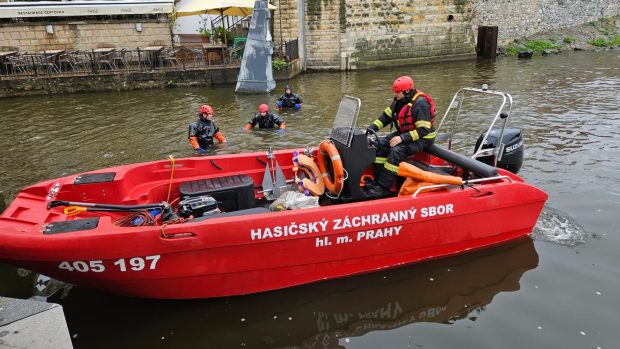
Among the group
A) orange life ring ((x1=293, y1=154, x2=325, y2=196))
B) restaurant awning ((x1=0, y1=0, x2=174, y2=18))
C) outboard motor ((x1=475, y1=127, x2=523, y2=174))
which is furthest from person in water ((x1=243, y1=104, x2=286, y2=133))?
restaurant awning ((x1=0, y1=0, x2=174, y2=18))

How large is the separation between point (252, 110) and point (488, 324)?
33.5 ft

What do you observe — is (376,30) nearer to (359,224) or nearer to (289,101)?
(289,101)

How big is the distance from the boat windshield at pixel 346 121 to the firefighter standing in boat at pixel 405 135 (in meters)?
0.51

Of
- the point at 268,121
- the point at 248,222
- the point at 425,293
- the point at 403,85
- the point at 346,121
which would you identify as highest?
the point at 403,85

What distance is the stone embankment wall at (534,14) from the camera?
2491 centimetres

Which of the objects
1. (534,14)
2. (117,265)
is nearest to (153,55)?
(117,265)

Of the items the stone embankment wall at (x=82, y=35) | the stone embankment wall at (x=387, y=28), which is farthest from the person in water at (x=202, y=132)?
the stone embankment wall at (x=387, y=28)

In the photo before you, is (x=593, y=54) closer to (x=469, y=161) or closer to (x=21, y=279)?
(x=469, y=161)

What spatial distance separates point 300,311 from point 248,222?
1.07 m

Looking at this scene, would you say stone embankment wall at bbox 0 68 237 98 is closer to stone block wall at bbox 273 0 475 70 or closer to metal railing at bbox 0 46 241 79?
metal railing at bbox 0 46 241 79

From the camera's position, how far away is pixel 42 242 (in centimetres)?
416

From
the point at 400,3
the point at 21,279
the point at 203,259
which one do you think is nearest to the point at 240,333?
the point at 203,259

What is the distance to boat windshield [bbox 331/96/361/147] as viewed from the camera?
5453 mm

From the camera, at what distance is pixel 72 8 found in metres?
17.7
